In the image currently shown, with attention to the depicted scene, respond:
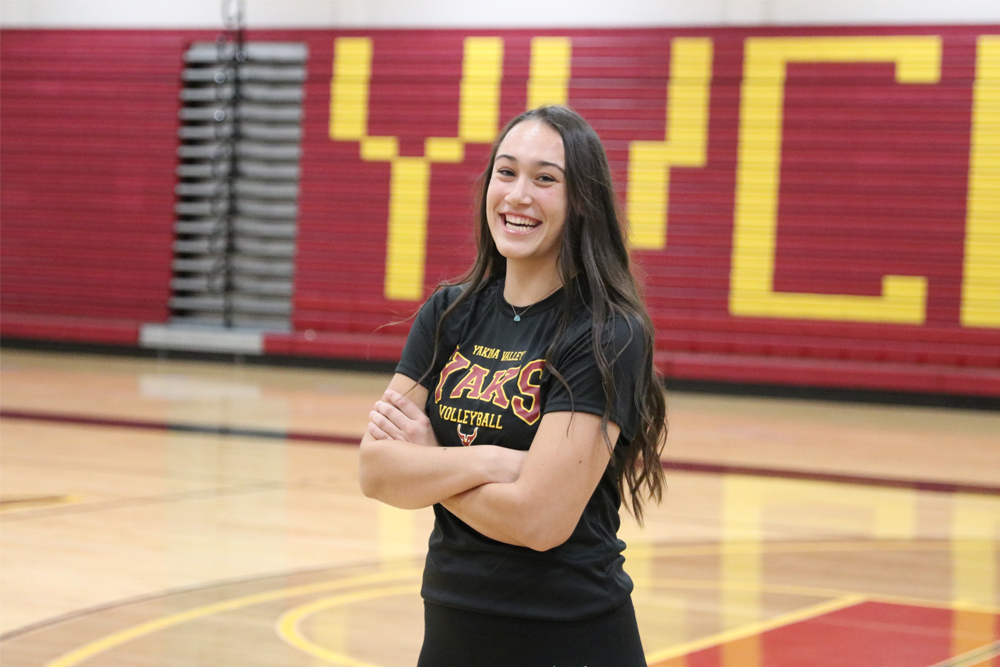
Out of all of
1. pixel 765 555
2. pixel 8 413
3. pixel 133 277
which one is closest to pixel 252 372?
pixel 133 277

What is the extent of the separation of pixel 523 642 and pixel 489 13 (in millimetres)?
10816

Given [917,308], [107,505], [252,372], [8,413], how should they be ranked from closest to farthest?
1. [107,505]
2. [8,413]
3. [917,308]
4. [252,372]

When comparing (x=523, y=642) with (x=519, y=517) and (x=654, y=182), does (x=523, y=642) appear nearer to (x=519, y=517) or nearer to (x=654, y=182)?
(x=519, y=517)

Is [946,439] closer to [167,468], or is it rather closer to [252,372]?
[167,468]

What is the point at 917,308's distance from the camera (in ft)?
35.7

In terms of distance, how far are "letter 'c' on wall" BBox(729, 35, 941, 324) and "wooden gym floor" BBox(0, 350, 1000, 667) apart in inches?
96.9

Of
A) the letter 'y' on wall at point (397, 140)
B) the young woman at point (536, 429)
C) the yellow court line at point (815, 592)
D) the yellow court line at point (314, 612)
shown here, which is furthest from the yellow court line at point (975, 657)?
the letter 'y' on wall at point (397, 140)

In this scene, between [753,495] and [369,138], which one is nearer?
[753,495]

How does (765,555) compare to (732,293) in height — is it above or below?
below

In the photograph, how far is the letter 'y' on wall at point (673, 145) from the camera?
37.4 feet

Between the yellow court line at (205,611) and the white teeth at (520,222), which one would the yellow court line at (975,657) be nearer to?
the yellow court line at (205,611)

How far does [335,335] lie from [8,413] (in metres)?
4.63

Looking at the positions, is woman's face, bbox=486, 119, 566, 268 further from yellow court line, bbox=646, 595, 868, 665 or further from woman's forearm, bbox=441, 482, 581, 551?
yellow court line, bbox=646, 595, 868, 665

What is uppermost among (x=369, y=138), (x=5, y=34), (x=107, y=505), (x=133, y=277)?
(x=5, y=34)
